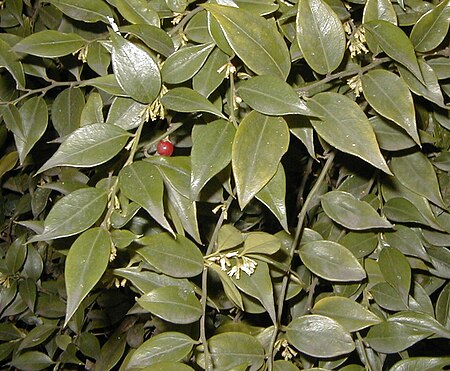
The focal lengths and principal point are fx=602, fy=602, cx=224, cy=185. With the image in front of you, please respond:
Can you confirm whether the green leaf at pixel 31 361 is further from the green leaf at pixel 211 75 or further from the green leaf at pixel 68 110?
the green leaf at pixel 211 75

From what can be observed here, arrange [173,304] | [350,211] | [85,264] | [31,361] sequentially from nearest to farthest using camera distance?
[85,264] → [173,304] → [350,211] → [31,361]

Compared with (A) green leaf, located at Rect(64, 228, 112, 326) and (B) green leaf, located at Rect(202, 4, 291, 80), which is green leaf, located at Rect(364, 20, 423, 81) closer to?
(B) green leaf, located at Rect(202, 4, 291, 80)

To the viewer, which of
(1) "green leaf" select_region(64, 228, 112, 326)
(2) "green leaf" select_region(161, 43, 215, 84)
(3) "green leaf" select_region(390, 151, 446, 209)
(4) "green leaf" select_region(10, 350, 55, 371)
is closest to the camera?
(1) "green leaf" select_region(64, 228, 112, 326)

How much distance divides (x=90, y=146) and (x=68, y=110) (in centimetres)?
23

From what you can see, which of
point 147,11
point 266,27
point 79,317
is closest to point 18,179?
point 79,317

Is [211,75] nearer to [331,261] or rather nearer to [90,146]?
[90,146]

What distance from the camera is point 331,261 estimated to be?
652 millimetres

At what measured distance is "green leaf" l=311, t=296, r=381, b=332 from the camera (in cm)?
63

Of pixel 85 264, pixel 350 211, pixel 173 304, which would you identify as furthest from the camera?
pixel 350 211

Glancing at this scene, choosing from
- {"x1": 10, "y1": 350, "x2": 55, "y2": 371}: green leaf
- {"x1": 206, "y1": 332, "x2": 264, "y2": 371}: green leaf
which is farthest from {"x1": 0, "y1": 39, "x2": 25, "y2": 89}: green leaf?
{"x1": 10, "y1": 350, "x2": 55, "y2": 371}: green leaf

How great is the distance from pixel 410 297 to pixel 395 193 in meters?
0.13

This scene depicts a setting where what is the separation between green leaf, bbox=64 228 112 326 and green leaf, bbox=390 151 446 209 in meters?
0.36

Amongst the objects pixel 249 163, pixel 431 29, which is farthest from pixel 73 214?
pixel 431 29

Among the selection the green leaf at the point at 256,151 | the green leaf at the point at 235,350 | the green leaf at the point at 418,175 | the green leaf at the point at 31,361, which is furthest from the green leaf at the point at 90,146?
the green leaf at the point at 31,361
